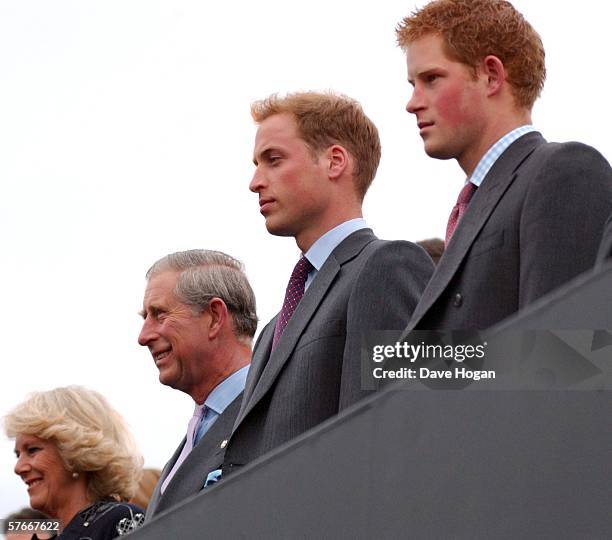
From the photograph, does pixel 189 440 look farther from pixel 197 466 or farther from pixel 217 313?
pixel 217 313

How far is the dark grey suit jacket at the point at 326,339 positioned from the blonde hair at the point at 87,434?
143cm

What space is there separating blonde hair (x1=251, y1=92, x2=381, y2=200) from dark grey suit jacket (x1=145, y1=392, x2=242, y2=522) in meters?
1.02

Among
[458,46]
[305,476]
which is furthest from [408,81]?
[305,476]

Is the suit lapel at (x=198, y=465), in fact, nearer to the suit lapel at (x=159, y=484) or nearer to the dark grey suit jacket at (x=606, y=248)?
the suit lapel at (x=159, y=484)

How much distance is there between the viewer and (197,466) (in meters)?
4.18

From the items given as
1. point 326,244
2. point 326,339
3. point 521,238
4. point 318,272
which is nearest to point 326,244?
point 326,244

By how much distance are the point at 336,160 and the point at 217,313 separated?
1.06 metres

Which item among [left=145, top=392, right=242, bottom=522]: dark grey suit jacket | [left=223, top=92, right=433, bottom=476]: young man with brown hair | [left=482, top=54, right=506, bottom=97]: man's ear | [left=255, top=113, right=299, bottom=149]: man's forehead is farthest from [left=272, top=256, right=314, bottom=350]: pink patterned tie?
[left=482, top=54, right=506, bottom=97]: man's ear

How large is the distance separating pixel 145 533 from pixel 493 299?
1.08m

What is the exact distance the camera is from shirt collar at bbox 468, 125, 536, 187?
312 cm

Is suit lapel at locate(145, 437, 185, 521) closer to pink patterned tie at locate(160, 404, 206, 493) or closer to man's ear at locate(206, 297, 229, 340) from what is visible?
pink patterned tie at locate(160, 404, 206, 493)

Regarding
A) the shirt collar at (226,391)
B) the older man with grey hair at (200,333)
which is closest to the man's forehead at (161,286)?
the older man with grey hair at (200,333)

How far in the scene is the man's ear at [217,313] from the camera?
185 inches

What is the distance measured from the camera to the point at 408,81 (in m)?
3.29
